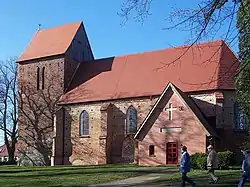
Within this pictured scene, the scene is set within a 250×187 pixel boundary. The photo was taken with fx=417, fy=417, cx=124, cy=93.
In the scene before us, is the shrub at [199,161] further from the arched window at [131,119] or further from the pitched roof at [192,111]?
the arched window at [131,119]

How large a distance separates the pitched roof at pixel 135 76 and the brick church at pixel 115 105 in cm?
12

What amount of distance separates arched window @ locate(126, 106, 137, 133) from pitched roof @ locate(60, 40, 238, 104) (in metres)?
1.51

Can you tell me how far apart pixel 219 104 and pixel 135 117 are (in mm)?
9138

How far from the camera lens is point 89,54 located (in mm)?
54344

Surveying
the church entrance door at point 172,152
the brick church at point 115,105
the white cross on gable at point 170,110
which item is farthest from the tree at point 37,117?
the church entrance door at point 172,152

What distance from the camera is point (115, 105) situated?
43.6 meters

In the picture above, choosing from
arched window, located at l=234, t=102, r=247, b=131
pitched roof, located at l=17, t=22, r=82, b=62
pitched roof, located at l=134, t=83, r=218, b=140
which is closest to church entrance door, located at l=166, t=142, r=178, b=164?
pitched roof, located at l=134, t=83, r=218, b=140

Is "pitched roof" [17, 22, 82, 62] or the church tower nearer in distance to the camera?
the church tower

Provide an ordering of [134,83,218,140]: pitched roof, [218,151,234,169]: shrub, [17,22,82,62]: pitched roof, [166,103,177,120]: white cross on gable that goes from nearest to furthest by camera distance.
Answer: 1. [218,151,234,169]: shrub
2. [134,83,218,140]: pitched roof
3. [166,103,177,120]: white cross on gable
4. [17,22,82,62]: pitched roof

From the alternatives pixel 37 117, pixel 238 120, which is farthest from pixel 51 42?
pixel 238 120

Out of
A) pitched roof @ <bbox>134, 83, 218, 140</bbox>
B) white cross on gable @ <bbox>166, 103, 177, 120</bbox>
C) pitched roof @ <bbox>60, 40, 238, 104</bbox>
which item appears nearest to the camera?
pitched roof @ <bbox>134, 83, 218, 140</bbox>

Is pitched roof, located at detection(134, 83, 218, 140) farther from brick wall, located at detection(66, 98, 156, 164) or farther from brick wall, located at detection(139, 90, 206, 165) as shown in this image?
brick wall, located at detection(66, 98, 156, 164)

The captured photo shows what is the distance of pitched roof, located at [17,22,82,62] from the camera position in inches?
2005

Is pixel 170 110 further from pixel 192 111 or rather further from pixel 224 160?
pixel 224 160
